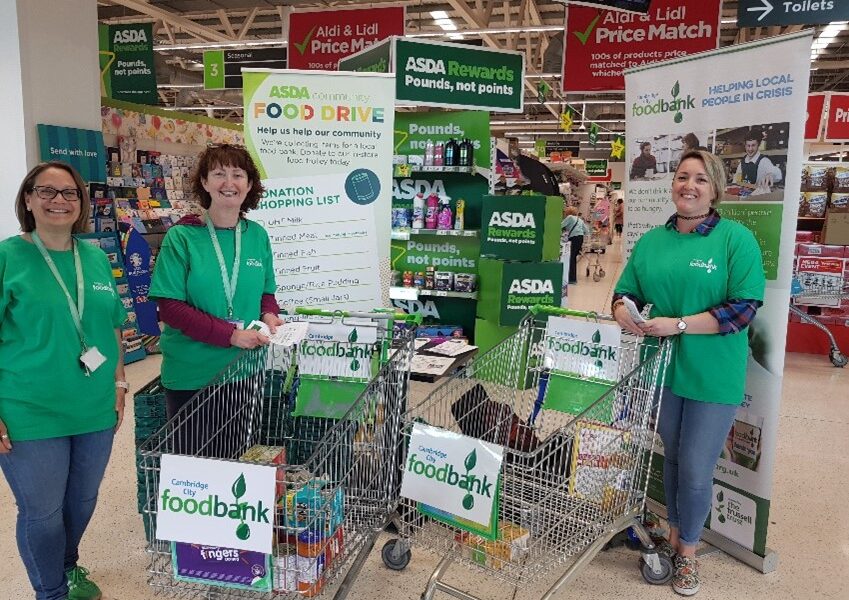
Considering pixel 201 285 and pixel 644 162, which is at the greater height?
pixel 644 162

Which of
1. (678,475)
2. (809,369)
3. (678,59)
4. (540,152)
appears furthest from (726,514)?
(540,152)

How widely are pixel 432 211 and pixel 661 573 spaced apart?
4056 millimetres

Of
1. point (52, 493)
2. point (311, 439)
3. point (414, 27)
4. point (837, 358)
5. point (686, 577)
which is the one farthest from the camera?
point (414, 27)

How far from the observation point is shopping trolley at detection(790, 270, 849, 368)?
677cm

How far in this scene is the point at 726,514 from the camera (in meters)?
3.12

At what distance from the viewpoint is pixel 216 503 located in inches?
65.3

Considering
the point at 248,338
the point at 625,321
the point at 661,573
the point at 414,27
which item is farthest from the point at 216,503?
the point at 414,27

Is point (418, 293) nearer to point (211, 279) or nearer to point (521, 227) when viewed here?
point (521, 227)

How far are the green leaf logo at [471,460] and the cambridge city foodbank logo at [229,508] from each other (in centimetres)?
63

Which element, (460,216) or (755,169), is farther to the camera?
(460,216)

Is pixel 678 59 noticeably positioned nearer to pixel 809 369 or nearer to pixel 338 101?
pixel 338 101

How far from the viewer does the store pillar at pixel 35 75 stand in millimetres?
5109

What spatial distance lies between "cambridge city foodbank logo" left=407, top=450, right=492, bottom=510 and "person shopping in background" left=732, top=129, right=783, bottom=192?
1.81 m

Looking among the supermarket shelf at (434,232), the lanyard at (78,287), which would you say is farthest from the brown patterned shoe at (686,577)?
the supermarket shelf at (434,232)
